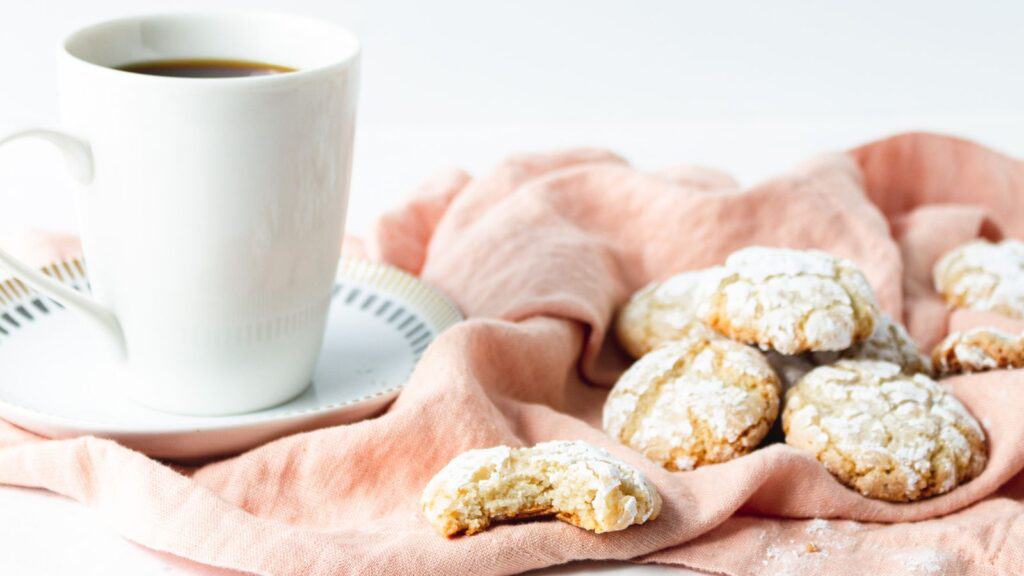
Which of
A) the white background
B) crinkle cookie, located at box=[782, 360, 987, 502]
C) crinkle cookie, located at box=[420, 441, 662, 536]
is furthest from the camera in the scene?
the white background

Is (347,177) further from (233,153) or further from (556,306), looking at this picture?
(556,306)

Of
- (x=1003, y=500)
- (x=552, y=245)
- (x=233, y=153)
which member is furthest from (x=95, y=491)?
(x=1003, y=500)

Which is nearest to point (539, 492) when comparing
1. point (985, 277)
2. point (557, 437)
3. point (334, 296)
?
point (557, 437)

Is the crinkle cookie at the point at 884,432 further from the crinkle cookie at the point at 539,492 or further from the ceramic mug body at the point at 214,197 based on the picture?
the ceramic mug body at the point at 214,197

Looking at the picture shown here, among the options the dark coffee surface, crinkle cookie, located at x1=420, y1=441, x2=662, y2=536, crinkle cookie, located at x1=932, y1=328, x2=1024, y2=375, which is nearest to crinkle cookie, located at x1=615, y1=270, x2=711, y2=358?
crinkle cookie, located at x1=932, y1=328, x2=1024, y2=375

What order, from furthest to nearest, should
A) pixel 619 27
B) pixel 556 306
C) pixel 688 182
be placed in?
pixel 619 27 → pixel 688 182 → pixel 556 306

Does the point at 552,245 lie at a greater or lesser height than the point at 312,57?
lesser

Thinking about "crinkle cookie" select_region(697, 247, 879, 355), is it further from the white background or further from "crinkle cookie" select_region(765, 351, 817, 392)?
the white background

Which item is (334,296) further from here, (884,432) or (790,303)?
(884,432)
